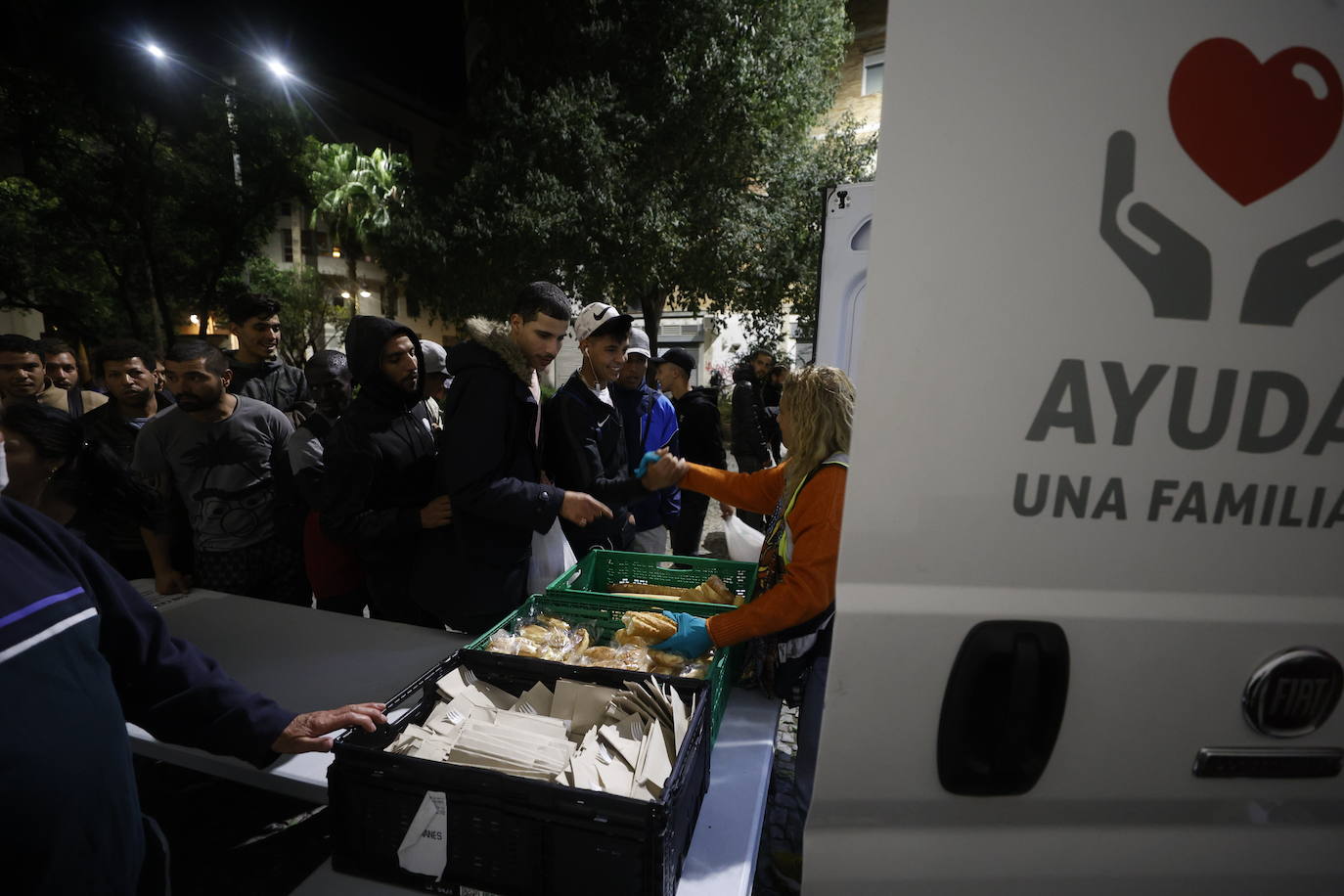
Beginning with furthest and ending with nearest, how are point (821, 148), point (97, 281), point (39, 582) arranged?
1. point (97, 281)
2. point (821, 148)
3. point (39, 582)

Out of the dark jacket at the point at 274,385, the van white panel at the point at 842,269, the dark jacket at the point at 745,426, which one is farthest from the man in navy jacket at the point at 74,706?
the dark jacket at the point at 745,426

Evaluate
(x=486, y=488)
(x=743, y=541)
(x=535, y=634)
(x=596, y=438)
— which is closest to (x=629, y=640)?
(x=535, y=634)

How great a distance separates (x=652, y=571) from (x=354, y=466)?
1308 mm

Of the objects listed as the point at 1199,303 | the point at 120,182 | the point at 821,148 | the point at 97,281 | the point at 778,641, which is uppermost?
the point at 821,148

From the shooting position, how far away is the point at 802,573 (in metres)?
1.77

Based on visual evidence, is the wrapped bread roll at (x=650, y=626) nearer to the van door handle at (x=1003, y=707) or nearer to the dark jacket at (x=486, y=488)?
the dark jacket at (x=486, y=488)

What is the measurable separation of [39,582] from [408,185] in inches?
586

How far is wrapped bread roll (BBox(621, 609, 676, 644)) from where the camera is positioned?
1972 millimetres

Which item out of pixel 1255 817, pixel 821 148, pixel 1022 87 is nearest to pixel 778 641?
pixel 1255 817

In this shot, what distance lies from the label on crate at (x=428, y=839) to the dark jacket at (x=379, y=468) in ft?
4.63

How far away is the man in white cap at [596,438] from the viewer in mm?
2873

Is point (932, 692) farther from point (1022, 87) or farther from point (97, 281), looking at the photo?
point (97, 281)

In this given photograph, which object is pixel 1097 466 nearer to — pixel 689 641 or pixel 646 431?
pixel 689 641

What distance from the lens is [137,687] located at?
134 centimetres
